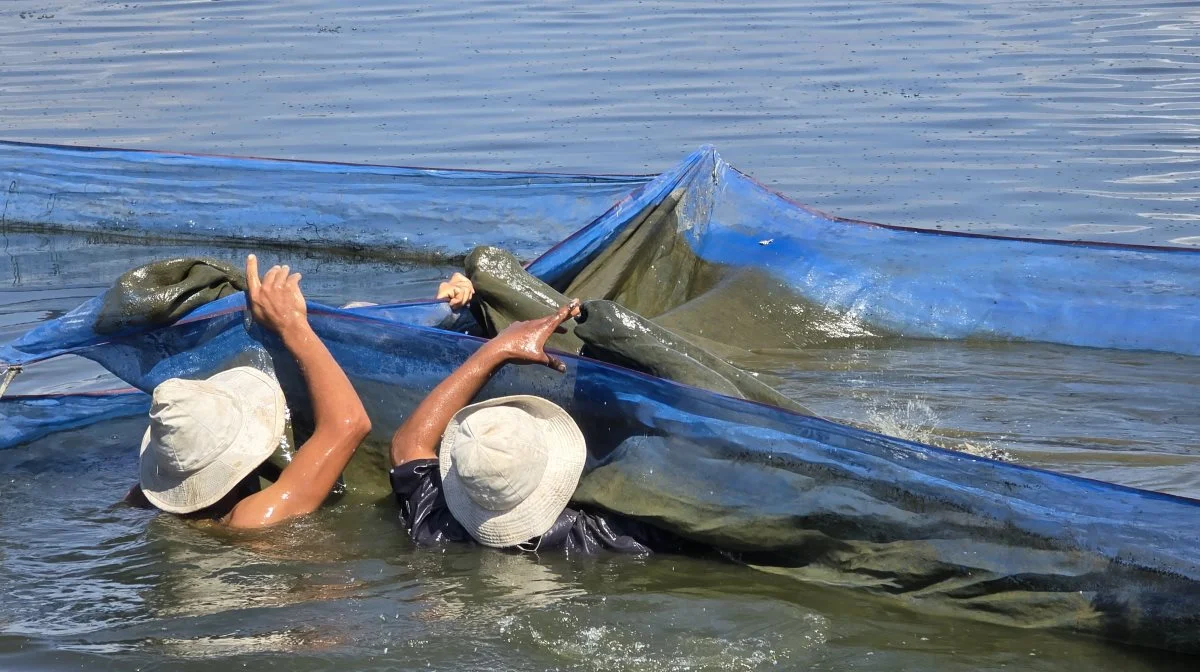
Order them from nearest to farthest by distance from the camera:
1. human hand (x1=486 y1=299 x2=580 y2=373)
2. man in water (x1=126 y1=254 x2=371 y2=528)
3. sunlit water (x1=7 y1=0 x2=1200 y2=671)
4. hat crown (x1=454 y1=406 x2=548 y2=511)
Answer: sunlit water (x1=7 y1=0 x2=1200 y2=671) < hat crown (x1=454 y1=406 x2=548 y2=511) < human hand (x1=486 y1=299 x2=580 y2=373) < man in water (x1=126 y1=254 x2=371 y2=528)

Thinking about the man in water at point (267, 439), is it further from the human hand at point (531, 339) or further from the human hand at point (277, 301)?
the human hand at point (531, 339)

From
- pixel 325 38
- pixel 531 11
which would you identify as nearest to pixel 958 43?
pixel 531 11

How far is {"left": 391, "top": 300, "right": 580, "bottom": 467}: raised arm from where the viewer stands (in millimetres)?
3676

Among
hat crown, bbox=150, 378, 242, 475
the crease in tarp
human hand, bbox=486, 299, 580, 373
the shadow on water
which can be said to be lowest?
the shadow on water

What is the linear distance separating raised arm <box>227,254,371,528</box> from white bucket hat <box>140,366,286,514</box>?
0.11 metres

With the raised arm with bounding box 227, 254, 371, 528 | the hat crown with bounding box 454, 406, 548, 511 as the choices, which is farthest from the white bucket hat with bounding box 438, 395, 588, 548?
the raised arm with bounding box 227, 254, 371, 528

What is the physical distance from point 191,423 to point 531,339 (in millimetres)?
1012

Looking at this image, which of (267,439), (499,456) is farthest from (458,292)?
(499,456)

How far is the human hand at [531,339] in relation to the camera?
365 cm

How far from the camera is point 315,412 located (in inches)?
157

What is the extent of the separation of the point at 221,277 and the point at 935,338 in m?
2.76

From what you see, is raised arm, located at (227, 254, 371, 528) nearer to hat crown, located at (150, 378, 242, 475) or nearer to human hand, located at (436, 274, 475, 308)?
hat crown, located at (150, 378, 242, 475)

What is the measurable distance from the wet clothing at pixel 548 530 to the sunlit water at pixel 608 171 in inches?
2.8

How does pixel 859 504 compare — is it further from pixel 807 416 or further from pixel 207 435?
pixel 207 435
